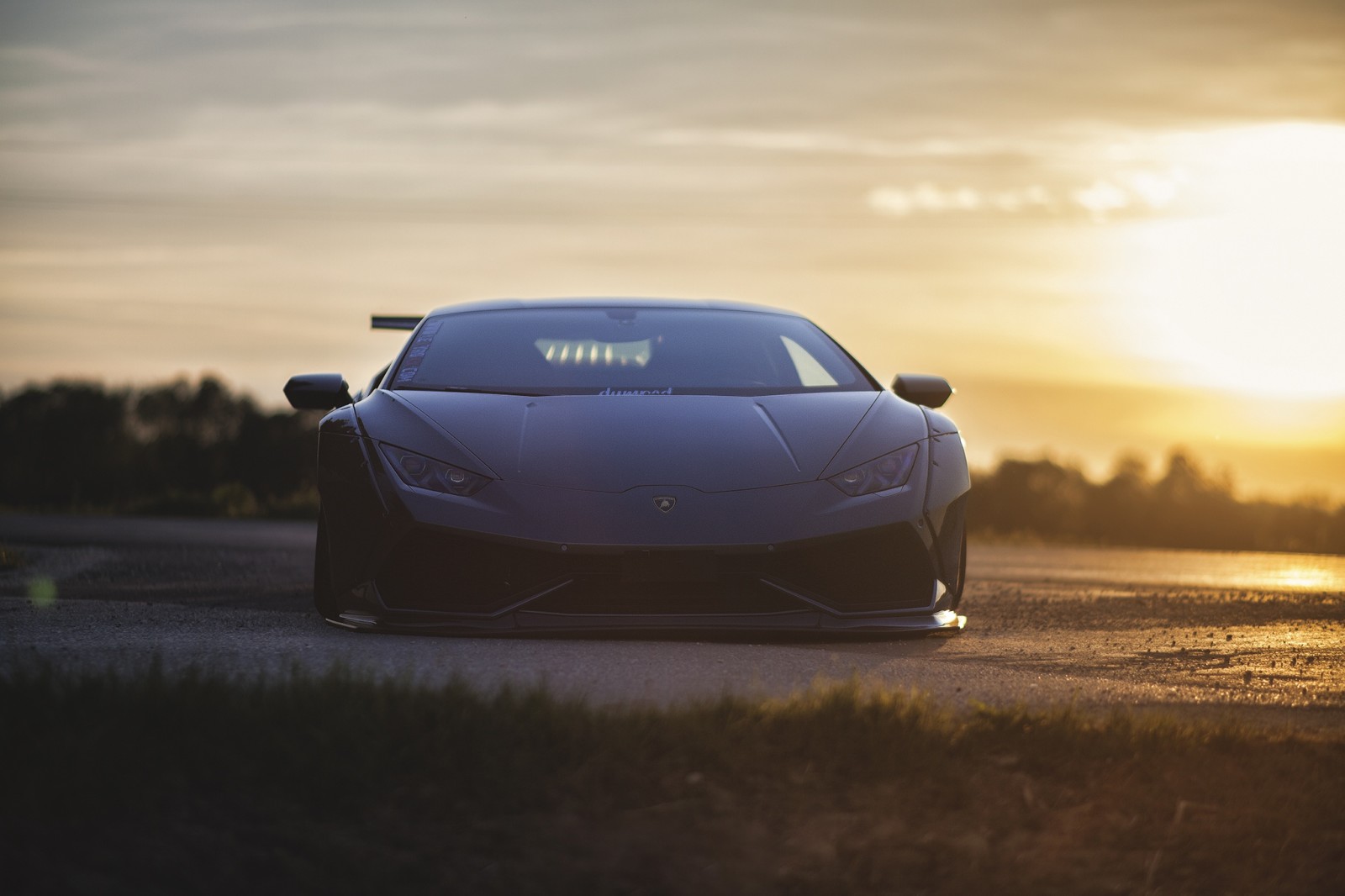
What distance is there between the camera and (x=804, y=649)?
4.95m

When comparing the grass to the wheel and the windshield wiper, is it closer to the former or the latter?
the wheel

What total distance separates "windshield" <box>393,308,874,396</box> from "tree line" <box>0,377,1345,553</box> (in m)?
9.92

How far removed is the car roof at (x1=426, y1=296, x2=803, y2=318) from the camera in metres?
6.80

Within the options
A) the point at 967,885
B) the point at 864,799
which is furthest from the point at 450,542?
the point at 967,885

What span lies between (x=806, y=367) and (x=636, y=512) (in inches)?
72.9

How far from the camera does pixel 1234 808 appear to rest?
→ 3.27 meters

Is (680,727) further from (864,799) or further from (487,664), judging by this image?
(487,664)

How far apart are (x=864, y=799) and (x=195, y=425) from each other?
147 feet

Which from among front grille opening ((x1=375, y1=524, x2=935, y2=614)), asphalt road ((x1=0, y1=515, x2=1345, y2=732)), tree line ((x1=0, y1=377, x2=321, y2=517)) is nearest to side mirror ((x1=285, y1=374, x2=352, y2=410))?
asphalt road ((x1=0, y1=515, x2=1345, y2=732))

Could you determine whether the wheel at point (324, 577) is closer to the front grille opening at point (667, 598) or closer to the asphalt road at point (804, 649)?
the asphalt road at point (804, 649)

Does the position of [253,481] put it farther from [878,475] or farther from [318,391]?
[878,475]

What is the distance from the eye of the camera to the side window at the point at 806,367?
6.20m

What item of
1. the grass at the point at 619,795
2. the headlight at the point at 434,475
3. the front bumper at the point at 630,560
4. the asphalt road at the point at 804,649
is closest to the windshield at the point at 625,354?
the headlight at the point at 434,475

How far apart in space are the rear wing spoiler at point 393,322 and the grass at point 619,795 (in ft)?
13.6
